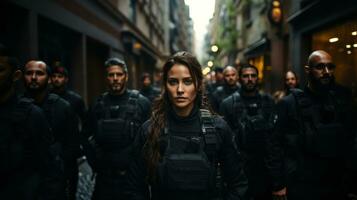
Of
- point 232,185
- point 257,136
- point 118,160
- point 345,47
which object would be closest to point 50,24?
point 118,160

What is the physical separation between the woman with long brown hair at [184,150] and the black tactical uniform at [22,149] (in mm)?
790

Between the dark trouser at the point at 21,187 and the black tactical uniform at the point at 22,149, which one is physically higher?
the black tactical uniform at the point at 22,149

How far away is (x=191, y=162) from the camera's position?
2.43 meters

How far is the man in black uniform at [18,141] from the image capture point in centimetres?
263

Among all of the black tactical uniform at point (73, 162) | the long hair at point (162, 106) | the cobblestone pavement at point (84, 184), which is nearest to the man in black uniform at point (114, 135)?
the black tactical uniform at point (73, 162)

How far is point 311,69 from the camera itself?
12.6 feet

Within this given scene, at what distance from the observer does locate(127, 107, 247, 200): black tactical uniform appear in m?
2.42

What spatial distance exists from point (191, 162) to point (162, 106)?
0.51 metres

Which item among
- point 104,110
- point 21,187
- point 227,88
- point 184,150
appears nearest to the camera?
point 184,150

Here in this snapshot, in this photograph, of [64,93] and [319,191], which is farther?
[64,93]

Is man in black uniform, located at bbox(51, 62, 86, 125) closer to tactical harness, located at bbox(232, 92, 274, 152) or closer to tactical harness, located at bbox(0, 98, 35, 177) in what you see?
tactical harness, located at bbox(232, 92, 274, 152)

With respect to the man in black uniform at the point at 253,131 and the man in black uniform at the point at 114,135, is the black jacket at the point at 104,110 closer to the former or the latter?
the man in black uniform at the point at 114,135

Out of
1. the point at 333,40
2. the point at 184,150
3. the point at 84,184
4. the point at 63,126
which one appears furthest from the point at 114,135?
the point at 333,40

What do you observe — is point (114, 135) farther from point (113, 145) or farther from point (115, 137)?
point (113, 145)
